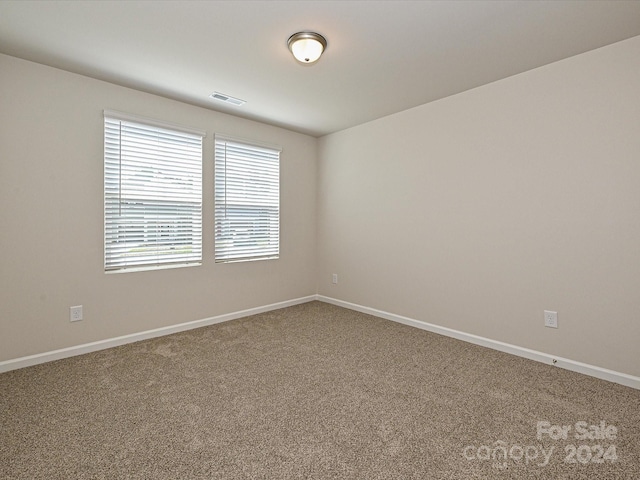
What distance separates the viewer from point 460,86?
3082 millimetres

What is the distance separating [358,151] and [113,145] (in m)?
2.75

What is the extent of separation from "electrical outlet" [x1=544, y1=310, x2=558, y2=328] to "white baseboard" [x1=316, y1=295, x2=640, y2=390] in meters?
0.26

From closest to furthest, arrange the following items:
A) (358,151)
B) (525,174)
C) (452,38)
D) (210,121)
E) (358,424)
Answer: (358,424), (452,38), (525,174), (210,121), (358,151)

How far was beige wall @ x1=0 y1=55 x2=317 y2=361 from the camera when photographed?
102 inches

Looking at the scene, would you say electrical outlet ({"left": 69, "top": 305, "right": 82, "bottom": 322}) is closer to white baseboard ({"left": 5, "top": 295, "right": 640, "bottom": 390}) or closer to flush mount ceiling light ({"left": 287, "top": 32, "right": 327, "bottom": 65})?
white baseboard ({"left": 5, "top": 295, "right": 640, "bottom": 390})

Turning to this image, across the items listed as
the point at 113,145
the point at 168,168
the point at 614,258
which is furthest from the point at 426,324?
the point at 113,145

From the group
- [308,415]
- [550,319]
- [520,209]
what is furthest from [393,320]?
[308,415]

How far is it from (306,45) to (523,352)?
10.0 ft

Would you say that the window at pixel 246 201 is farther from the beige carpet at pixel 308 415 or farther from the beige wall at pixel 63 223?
the beige carpet at pixel 308 415

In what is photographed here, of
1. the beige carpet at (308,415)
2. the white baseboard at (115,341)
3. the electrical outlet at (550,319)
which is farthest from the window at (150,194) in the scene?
the electrical outlet at (550,319)

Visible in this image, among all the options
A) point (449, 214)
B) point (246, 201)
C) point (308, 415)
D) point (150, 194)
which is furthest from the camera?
point (246, 201)

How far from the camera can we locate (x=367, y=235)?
4207 millimetres

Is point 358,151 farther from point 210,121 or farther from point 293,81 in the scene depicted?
point 210,121

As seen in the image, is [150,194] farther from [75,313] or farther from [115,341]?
[115,341]
